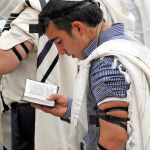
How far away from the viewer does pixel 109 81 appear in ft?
4.64

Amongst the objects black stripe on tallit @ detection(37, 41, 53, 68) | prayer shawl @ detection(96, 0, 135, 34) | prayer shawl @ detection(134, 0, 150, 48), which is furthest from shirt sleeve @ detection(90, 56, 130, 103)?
prayer shawl @ detection(134, 0, 150, 48)

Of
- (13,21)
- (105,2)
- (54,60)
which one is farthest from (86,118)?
(105,2)

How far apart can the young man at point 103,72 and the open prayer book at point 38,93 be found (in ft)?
0.61

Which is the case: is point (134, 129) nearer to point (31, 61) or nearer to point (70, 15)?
point (70, 15)

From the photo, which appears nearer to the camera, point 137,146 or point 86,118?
point 137,146

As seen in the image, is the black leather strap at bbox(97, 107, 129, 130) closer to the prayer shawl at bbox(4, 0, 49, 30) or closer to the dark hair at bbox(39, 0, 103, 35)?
the dark hair at bbox(39, 0, 103, 35)

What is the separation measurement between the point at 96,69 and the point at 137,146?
299mm

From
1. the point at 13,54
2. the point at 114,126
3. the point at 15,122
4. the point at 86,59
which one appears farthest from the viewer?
the point at 15,122

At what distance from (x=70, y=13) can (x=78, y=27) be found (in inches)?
2.7

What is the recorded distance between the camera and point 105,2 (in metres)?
2.34

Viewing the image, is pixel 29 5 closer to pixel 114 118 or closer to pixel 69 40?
pixel 69 40

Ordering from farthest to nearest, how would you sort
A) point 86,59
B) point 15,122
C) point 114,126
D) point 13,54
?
point 15,122 < point 13,54 < point 86,59 < point 114,126

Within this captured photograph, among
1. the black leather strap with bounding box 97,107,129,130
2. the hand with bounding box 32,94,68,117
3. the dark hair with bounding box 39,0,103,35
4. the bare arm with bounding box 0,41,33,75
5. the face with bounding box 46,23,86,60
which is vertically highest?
the dark hair with bounding box 39,0,103,35

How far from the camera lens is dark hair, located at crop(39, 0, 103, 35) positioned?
5.07 ft
